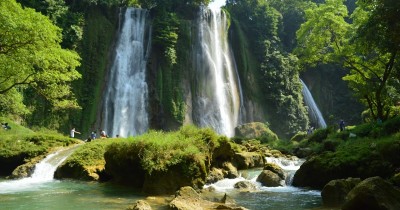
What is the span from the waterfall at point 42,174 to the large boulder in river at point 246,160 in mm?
8874

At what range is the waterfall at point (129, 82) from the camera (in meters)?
36.1

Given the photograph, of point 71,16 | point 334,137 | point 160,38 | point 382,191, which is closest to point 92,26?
point 71,16

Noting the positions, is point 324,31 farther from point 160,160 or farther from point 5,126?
point 5,126

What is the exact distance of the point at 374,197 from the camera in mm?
9430

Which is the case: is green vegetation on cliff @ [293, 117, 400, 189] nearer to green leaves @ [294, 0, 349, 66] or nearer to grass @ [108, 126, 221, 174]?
grass @ [108, 126, 221, 174]

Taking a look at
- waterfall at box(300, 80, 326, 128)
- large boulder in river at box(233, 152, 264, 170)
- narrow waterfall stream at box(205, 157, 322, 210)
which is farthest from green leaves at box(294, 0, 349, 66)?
waterfall at box(300, 80, 326, 128)

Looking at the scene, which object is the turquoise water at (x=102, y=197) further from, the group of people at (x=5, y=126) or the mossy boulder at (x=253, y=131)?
the mossy boulder at (x=253, y=131)

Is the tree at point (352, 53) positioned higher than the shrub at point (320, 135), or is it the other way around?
the tree at point (352, 53)

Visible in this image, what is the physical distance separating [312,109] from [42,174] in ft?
139

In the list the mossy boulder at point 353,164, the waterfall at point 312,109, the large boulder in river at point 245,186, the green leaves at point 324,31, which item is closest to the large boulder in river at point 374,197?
the mossy boulder at point 353,164

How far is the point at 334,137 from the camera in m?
27.0

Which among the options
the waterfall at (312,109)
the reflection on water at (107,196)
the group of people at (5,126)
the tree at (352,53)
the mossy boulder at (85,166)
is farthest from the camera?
the waterfall at (312,109)

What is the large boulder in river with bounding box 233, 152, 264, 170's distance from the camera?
19931mm

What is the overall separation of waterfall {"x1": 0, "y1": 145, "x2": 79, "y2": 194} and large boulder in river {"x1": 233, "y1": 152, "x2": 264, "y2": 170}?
887 centimetres
